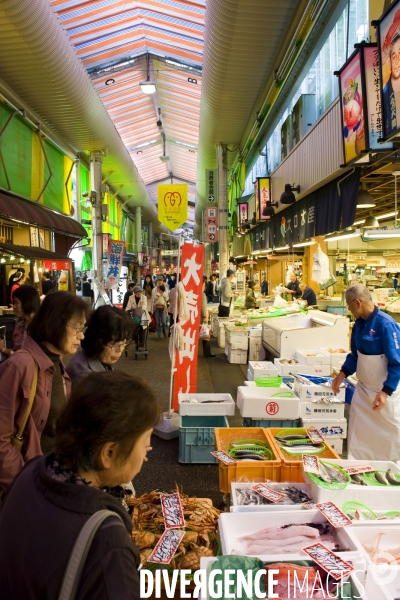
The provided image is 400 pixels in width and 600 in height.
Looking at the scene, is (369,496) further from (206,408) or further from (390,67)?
(390,67)

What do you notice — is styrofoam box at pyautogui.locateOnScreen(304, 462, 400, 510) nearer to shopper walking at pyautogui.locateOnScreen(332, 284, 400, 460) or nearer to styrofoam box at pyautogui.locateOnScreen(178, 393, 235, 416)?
shopper walking at pyautogui.locateOnScreen(332, 284, 400, 460)

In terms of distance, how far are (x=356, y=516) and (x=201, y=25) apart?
38.2ft

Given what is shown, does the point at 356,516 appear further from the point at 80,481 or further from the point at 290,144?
the point at 290,144

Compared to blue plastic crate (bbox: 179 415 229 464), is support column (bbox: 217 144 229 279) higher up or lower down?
higher up

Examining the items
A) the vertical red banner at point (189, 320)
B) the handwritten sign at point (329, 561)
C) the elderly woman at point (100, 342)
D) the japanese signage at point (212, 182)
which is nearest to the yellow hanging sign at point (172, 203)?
the japanese signage at point (212, 182)

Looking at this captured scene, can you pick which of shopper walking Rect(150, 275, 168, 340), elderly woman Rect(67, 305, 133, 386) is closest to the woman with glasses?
elderly woman Rect(67, 305, 133, 386)

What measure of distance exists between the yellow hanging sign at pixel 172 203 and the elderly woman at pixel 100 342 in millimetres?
11510

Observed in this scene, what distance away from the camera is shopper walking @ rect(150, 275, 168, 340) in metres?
13.2

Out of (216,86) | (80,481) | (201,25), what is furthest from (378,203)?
(80,481)

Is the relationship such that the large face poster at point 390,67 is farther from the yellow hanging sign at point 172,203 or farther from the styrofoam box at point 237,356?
the yellow hanging sign at point 172,203

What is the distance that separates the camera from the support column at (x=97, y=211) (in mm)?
16219

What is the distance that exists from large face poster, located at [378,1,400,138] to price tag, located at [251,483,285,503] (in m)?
3.08

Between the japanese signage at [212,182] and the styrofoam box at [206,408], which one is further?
the japanese signage at [212,182]

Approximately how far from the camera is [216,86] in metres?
10.4
